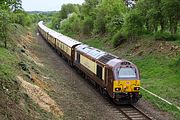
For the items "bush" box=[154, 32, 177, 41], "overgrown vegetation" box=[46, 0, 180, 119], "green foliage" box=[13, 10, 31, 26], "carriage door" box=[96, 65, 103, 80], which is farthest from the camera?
"bush" box=[154, 32, 177, 41]

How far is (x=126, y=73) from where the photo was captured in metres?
23.2

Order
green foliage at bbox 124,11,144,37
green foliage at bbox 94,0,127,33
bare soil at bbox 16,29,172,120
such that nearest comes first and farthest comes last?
1. bare soil at bbox 16,29,172,120
2. green foliage at bbox 124,11,144,37
3. green foliage at bbox 94,0,127,33

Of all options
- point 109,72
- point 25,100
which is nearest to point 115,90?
point 109,72

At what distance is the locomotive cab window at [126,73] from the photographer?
23.0 meters

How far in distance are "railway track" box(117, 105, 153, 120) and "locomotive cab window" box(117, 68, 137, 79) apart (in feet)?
6.27

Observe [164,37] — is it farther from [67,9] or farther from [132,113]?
[67,9]

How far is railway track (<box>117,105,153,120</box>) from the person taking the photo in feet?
66.4

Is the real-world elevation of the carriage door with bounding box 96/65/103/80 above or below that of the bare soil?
above

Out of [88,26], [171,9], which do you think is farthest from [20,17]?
[171,9]

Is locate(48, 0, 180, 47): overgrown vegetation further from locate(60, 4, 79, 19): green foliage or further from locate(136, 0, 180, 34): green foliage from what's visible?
locate(60, 4, 79, 19): green foliage

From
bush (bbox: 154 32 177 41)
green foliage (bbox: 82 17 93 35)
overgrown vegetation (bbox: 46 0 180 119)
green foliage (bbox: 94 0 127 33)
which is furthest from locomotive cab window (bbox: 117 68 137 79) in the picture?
green foliage (bbox: 82 17 93 35)

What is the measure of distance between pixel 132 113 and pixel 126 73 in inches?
116

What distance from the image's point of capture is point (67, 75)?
34938mm

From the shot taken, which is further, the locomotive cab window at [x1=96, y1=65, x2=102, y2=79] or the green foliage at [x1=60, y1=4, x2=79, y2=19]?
the green foliage at [x1=60, y1=4, x2=79, y2=19]
